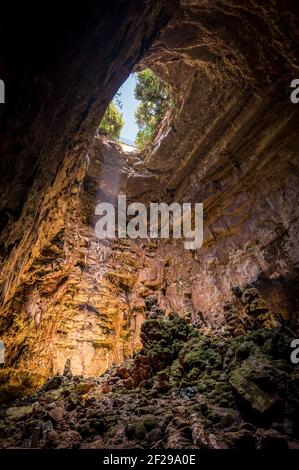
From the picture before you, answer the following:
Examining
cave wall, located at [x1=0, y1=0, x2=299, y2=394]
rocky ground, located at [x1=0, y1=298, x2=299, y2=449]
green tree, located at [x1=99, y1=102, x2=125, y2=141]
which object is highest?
green tree, located at [x1=99, y1=102, x2=125, y2=141]

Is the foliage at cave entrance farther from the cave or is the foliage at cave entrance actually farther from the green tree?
the cave

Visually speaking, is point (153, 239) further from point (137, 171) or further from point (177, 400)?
point (177, 400)

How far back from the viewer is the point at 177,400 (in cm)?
503

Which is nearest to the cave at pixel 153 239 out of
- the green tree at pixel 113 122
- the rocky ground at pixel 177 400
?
the rocky ground at pixel 177 400

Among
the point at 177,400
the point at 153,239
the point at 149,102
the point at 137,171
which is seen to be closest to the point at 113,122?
the point at 149,102

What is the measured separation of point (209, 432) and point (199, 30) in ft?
25.7

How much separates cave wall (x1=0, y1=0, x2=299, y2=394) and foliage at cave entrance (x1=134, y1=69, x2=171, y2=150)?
87.1 inches

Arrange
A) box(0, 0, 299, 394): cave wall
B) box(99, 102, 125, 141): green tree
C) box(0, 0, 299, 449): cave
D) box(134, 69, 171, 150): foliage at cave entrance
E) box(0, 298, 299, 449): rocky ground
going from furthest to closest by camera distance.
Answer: box(99, 102, 125, 141): green tree → box(134, 69, 171, 150): foliage at cave entrance → box(0, 298, 299, 449): rocky ground → box(0, 0, 299, 449): cave → box(0, 0, 299, 394): cave wall

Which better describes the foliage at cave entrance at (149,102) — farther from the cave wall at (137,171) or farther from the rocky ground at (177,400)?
the rocky ground at (177,400)

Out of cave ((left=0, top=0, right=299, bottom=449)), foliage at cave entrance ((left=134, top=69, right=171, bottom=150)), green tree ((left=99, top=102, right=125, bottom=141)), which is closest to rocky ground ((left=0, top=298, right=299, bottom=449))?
cave ((left=0, top=0, right=299, bottom=449))

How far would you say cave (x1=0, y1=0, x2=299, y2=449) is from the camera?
336cm

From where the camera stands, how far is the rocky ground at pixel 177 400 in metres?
3.82

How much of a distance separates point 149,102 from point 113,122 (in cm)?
193

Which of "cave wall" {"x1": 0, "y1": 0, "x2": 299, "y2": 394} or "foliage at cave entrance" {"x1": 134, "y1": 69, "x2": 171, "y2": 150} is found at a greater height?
"foliage at cave entrance" {"x1": 134, "y1": 69, "x2": 171, "y2": 150}
